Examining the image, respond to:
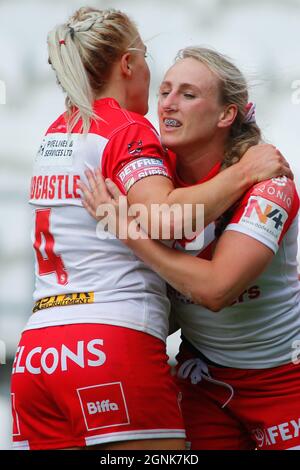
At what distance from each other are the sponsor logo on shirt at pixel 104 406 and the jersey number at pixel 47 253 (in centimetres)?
24

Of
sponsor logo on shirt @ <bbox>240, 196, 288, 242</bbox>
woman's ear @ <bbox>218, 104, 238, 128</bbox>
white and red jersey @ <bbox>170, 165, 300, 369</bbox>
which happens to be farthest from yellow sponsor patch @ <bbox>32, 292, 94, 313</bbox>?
woman's ear @ <bbox>218, 104, 238, 128</bbox>

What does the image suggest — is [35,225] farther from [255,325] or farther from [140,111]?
[255,325]

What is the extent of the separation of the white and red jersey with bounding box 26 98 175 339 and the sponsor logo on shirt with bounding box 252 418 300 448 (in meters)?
0.35

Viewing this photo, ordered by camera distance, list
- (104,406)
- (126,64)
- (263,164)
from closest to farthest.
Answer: (104,406) < (263,164) < (126,64)

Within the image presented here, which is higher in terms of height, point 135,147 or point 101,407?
point 135,147

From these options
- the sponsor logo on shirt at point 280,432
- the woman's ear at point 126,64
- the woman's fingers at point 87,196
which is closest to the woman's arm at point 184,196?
the woman's fingers at point 87,196

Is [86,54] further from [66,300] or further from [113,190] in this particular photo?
[66,300]

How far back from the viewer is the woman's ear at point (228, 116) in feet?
6.14

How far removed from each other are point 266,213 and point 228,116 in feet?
0.92

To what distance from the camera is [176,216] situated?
5.42ft

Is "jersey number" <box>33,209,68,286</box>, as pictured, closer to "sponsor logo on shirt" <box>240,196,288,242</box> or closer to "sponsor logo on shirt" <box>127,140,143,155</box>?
"sponsor logo on shirt" <box>127,140,143,155</box>

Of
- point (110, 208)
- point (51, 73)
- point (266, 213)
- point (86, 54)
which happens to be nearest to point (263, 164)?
point (266, 213)

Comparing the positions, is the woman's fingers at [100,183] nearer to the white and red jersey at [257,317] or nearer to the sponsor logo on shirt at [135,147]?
the sponsor logo on shirt at [135,147]

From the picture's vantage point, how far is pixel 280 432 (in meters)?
1.87
